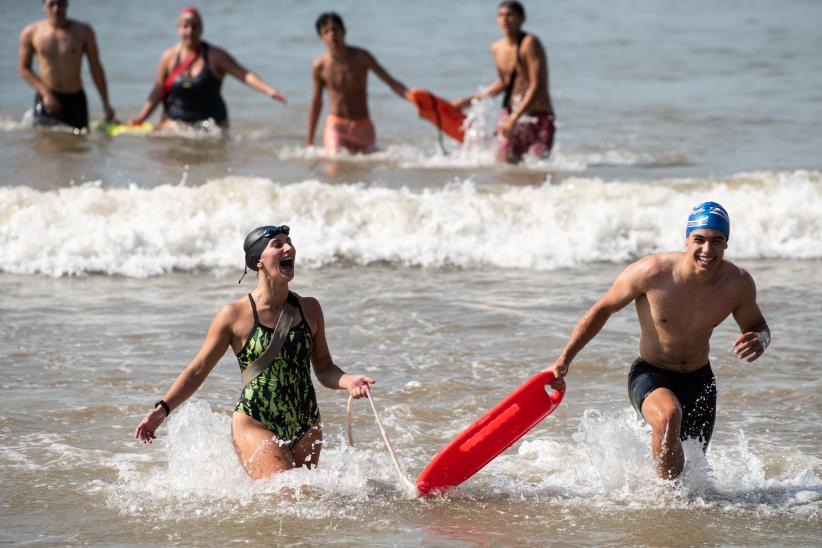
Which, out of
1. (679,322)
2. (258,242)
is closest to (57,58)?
(258,242)

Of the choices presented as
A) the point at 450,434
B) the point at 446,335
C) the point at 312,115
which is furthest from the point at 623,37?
the point at 450,434

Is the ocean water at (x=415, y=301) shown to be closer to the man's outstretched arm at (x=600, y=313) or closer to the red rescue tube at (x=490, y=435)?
the red rescue tube at (x=490, y=435)

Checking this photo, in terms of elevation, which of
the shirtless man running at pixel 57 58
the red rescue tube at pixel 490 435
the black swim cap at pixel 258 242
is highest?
the shirtless man running at pixel 57 58

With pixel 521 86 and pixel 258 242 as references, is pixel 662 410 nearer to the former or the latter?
pixel 258 242

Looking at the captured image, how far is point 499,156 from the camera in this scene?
13008 millimetres

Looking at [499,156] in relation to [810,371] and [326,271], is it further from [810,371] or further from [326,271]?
[810,371]

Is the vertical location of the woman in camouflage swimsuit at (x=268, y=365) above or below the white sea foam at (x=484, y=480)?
above

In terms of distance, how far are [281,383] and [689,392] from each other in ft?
6.01

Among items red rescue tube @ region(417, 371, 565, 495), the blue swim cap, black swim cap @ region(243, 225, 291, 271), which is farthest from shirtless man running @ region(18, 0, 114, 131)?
the blue swim cap

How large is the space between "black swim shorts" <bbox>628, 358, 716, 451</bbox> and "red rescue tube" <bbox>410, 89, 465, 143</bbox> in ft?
24.2

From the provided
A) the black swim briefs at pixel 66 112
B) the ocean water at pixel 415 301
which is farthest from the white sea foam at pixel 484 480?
the black swim briefs at pixel 66 112

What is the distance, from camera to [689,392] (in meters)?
5.62

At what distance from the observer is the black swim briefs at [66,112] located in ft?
45.2

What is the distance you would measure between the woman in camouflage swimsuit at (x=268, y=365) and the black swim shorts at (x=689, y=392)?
51.3 inches
